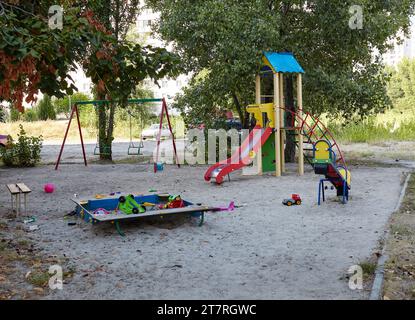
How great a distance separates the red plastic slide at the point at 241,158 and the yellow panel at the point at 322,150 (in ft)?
11.6

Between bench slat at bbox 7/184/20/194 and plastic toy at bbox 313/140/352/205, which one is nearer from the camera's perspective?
bench slat at bbox 7/184/20/194

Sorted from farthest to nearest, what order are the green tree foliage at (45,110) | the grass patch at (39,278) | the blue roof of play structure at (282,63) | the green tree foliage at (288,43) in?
the green tree foliage at (45,110) < the green tree foliage at (288,43) < the blue roof of play structure at (282,63) < the grass patch at (39,278)

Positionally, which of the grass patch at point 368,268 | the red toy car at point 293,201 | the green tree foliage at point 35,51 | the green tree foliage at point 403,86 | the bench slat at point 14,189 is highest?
the green tree foliage at point 403,86

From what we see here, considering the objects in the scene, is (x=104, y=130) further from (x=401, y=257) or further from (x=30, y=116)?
(x=30, y=116)

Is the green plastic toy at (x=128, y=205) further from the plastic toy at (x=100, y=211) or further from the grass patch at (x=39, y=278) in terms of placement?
the grass patch at (x=39, y=278)

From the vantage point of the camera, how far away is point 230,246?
22.6ft

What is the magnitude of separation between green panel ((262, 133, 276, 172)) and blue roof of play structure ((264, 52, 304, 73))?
1.91m

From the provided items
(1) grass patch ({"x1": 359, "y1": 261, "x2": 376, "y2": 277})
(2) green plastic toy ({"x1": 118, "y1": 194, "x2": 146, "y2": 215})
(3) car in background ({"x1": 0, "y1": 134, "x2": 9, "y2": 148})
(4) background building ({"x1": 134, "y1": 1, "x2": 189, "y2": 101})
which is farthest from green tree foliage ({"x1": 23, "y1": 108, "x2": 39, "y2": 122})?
(1) grass patch ({"x1": 359, "y1": 261, "x2": 376, "y2": 277})

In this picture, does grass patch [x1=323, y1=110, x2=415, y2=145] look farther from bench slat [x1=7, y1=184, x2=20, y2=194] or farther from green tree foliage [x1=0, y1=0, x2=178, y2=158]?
green tree foliage [x1=0, y1=0, x2=178, y2=158]

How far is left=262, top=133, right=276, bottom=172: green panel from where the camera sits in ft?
47.5

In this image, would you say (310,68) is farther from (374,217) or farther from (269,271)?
(269,271)

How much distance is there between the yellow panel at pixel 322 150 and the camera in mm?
9516

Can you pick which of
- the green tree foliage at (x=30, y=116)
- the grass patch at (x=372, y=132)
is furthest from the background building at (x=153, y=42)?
the green tree foliage at (x=30, y=116)
